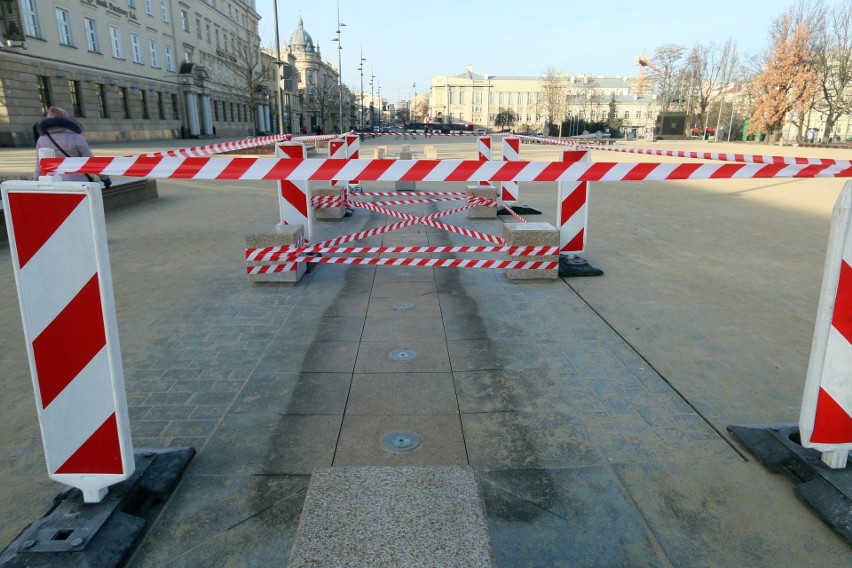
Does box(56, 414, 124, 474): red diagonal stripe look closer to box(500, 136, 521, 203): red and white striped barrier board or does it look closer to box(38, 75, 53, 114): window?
box(500, 136, 521, 203): red and white striped barrier board

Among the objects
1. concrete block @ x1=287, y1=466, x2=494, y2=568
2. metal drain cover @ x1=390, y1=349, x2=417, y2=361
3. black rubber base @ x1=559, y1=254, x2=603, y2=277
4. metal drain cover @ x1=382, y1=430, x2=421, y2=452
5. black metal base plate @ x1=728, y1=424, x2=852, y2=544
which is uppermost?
concrete block @ x1=287, y1=466, x2=494, y2=568

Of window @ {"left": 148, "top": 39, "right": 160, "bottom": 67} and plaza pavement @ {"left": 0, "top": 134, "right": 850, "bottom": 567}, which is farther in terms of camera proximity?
window @ {"left": 148, "top": 39, "right": 160, "bottom": 67}

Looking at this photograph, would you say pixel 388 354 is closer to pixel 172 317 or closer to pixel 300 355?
pixel 300 355

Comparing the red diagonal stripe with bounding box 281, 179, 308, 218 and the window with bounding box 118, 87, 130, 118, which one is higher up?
the window with bounding box 118, 87, 130, 118

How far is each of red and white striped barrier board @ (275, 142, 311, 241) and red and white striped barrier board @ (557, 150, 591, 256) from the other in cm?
344

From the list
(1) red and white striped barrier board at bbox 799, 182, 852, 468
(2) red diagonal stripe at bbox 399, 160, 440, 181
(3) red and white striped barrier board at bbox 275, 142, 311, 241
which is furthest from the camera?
(3) red and white striped barrier board at bbox 275, 142, 311, 241

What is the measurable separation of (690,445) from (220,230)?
29.0 ft

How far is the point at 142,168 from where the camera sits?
2.80m

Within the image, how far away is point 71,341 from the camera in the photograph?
2.34 meters

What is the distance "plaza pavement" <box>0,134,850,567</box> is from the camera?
269cm

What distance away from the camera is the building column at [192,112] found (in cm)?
4639

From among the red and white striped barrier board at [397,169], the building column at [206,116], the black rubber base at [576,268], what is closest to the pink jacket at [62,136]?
the red and white striped barrier board at [397,169]

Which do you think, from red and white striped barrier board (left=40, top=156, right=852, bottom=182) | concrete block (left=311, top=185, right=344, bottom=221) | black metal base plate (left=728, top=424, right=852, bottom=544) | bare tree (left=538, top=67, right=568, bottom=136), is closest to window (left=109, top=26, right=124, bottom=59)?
concrete block (left=311, top=185, right=344, bottom=221)

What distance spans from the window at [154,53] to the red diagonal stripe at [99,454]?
1880 inches
